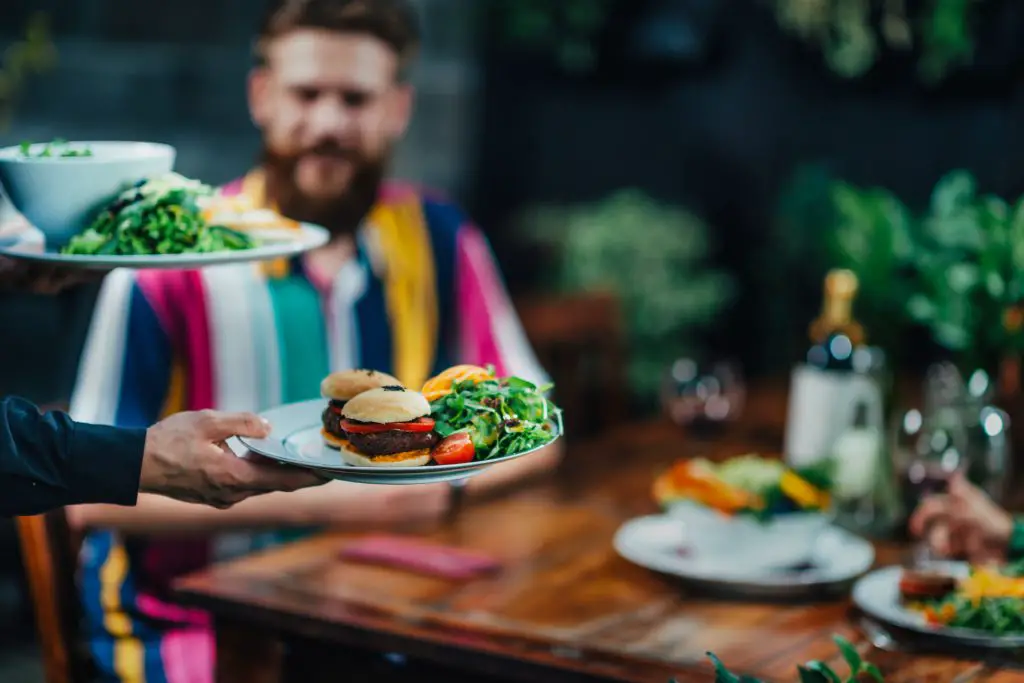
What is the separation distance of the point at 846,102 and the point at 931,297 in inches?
98.5

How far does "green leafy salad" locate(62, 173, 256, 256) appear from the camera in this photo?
1063 mm

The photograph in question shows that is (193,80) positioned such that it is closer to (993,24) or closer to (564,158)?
(564,158)

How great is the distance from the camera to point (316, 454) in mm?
1028

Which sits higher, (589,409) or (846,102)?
(846,102)

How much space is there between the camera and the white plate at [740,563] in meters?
1.44

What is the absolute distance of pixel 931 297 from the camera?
1.70 metres

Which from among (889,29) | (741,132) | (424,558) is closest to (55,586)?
(424,558)

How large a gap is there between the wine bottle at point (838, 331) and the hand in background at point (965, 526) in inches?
10.1

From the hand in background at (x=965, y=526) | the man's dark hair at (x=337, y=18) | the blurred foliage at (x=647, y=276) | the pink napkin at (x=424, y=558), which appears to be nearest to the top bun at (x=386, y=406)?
the pink napkin at (x=424, y=558)

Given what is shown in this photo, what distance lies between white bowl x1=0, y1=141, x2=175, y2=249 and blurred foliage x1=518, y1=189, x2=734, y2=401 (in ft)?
9.49

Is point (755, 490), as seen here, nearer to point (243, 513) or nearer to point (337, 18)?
point (243, 513)

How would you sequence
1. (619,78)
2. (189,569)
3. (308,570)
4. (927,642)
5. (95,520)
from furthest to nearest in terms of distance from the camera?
1. (619,78)
2. (189,569)
3. (95,520)
4. (308,570)
5. (927,642)

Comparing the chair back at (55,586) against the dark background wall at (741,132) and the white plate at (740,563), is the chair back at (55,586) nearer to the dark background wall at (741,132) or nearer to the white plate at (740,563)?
the white plate at (740,563)

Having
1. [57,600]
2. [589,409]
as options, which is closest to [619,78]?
[589,409]
